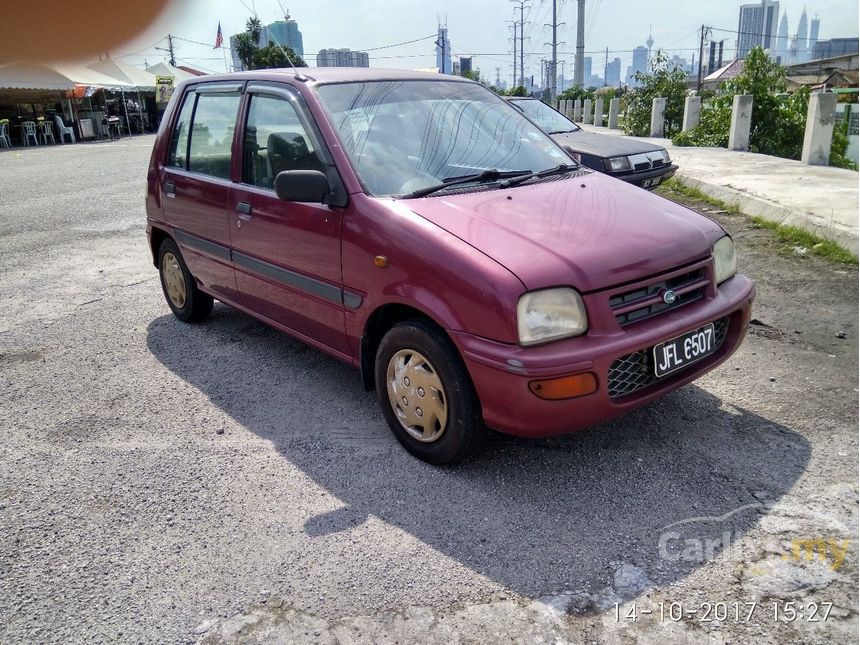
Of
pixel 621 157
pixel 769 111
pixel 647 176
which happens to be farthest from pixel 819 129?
pixel 621 157

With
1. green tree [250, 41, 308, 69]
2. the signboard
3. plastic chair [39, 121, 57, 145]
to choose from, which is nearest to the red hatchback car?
green tree [250, 41, 308, 69]

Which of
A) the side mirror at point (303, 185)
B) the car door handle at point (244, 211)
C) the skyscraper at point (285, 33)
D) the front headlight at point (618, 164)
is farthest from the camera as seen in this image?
the front headlight at point (618, 164)

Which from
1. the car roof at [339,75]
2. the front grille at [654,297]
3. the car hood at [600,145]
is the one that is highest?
the car roof at [339,75]

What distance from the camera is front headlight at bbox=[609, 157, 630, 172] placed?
8.08 metres

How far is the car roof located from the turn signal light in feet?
7.01

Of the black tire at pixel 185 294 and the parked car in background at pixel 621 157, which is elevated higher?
the parked car in background at pixel 621 157

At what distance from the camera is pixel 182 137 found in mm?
4930

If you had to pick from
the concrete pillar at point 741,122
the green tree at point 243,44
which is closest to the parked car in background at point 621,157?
the green tree at point 243,44

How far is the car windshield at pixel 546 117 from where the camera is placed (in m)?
9.77

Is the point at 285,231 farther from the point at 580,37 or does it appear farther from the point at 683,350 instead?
the point at 580,37

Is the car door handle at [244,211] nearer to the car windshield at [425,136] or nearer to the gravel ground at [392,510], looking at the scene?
the car windshield at [425,136]

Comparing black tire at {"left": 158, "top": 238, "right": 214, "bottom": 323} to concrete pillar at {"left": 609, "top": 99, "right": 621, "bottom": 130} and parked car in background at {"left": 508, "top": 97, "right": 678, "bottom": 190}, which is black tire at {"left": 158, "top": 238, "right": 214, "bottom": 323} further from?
concrete pillar at {"left": 609, "top": 99, "right": 621, "bottom": 130}

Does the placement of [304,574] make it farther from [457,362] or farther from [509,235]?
[509,235]

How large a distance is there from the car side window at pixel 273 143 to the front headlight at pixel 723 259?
2008 millimetres
